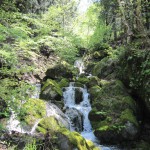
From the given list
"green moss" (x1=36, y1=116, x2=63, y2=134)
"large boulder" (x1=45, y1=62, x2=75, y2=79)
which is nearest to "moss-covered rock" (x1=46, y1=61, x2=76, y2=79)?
"large boulder" (x1=45, y1=62, x2=75, y2=79)

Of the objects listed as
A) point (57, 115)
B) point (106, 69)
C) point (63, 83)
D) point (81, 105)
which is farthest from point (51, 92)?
point (106, 69)

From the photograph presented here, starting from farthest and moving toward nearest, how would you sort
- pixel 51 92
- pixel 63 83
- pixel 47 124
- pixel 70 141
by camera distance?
1. pixel 63 83
2. pixel 51 92
3. pixel 47 124
4. pixel 70 141

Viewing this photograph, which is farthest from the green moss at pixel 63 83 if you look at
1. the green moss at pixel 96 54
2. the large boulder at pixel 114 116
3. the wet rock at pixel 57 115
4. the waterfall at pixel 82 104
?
the green moss at pixel 96 54

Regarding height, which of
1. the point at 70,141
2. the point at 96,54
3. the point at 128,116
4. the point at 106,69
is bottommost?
the point at 70,141

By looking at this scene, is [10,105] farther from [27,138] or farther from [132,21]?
[132,21]

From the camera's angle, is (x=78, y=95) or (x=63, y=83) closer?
Answer: (x=78, y=95)

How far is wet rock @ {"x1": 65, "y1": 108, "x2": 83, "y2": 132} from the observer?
11.5 metres

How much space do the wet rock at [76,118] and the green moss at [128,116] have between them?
2227 mm

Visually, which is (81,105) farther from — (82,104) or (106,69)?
(106,69)

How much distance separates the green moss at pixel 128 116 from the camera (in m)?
10.2

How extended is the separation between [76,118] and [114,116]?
6.55 feet

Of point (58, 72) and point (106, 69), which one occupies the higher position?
point (106, 69)

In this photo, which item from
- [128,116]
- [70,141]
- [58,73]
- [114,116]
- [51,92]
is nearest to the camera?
[70,141]

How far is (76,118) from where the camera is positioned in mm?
11734
